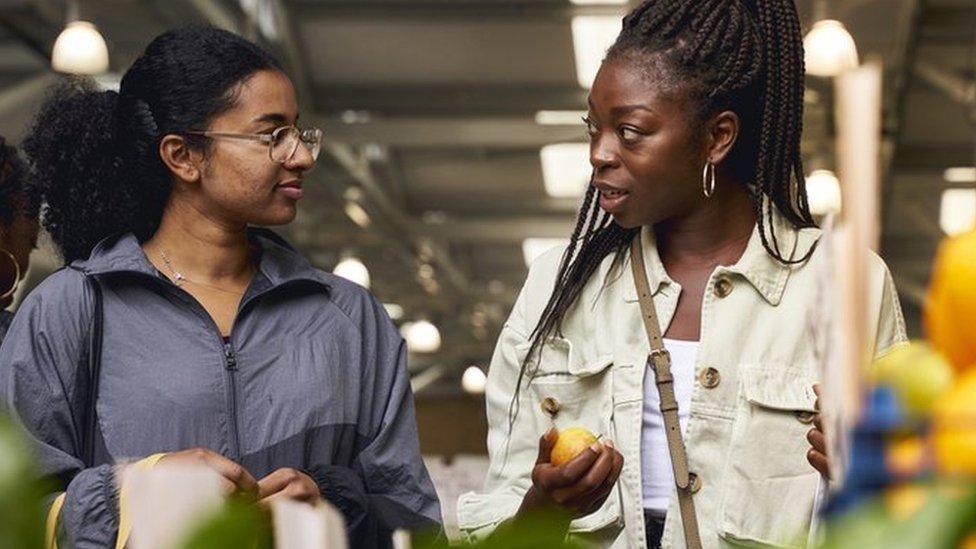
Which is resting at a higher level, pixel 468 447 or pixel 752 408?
pixel 752 408

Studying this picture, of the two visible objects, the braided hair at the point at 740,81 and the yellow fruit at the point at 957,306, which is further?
the braided hair at the point at 740,81

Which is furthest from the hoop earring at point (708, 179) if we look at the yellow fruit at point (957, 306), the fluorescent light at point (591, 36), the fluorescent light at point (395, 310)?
the fluorescent light at point (395, 310)

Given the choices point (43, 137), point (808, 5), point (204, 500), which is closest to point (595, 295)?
point (43, 137)

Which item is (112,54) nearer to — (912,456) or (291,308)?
(291,308)

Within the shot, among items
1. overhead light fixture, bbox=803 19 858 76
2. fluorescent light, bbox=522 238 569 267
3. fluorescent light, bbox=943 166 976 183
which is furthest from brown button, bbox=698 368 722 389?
fluorescent light, bbox=522 238 569 267

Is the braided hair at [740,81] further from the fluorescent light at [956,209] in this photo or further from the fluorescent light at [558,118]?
the fluorescent light at [956,209]

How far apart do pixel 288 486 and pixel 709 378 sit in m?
0.55

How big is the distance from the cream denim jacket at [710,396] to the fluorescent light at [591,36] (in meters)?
9.82

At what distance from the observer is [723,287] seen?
2395 mm

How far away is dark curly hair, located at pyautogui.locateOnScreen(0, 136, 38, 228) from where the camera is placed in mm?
2908

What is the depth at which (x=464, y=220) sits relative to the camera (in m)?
18.6

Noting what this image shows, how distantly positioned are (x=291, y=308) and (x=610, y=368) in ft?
1.57

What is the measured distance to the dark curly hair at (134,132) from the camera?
8.63ft

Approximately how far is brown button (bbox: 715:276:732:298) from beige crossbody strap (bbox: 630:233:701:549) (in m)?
0.09
